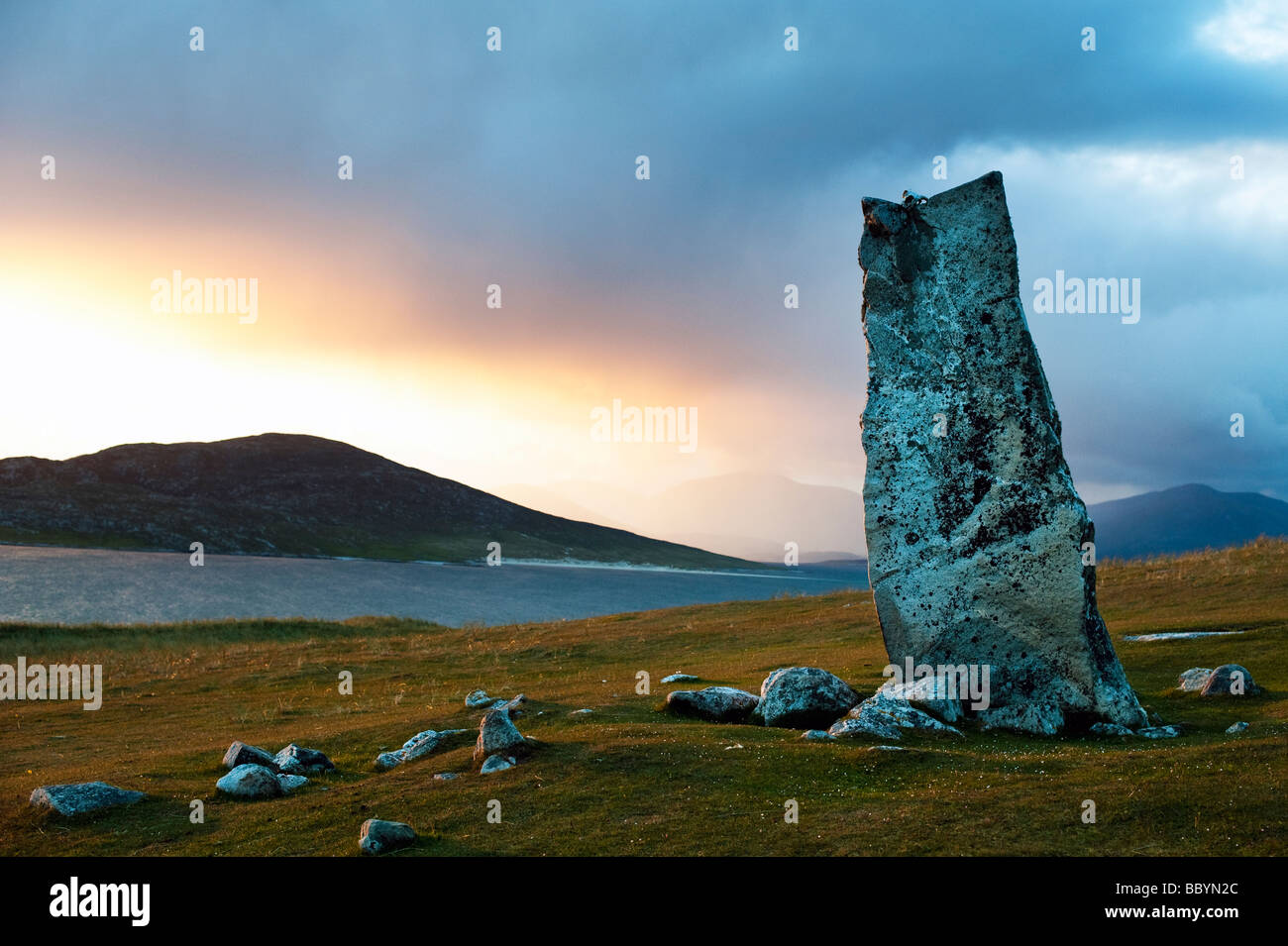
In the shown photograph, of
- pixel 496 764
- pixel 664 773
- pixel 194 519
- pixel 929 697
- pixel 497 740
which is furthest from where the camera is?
pixel 194 519

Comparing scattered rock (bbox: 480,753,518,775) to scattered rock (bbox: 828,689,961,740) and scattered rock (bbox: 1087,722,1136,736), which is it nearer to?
scattered rock (bbox: 828,689,961,740)

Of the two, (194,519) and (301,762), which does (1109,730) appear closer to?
(301,762)

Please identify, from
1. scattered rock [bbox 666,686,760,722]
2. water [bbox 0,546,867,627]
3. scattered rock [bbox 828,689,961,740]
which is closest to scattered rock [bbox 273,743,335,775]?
scattered rock [bbox 666,686,760,722]

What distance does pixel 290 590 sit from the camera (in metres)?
85.2

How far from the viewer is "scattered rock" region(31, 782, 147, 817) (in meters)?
13.9

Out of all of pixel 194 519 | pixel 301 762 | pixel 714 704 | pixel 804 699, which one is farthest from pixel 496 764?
pixel 194 519

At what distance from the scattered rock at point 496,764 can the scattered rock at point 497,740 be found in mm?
137

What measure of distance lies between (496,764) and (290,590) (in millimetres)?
76780

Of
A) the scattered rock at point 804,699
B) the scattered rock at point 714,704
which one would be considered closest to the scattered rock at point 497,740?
the scattered rock at point 714,704

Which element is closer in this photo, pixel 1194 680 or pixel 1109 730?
pixel 1109 730
